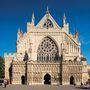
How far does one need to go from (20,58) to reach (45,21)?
11966mm

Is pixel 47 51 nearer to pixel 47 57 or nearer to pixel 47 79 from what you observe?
pixel 47 57

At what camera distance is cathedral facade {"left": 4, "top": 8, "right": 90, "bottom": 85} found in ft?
276

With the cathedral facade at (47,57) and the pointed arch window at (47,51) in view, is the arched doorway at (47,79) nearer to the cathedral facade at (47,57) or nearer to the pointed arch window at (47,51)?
the cathedral facade at (47,57)

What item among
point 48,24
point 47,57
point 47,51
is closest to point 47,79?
point 47,57

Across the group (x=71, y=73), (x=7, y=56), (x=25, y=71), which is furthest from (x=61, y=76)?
(x=7, y=56)

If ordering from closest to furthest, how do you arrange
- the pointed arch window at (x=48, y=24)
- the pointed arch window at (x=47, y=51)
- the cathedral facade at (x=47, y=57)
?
the cathedral facade at (x=47, y=57), the pointed arch window at (x=47, y=51), the pointed arch window at (x=48, y=24)

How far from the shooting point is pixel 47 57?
8819cm

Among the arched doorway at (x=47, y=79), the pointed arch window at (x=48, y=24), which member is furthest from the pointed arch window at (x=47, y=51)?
the arched doorway at (x=47, y=79)

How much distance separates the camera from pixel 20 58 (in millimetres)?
87438

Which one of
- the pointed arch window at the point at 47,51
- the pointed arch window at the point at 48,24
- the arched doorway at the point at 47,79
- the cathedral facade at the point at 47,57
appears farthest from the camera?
the pointed arch window at the point at 48,24

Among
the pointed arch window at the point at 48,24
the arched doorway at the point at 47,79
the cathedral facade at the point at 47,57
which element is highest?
the pointed arch window at the point at 48,24

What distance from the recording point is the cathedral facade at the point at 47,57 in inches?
3312

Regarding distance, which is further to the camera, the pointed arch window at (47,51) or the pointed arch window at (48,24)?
the pointed arch window at (48,24)

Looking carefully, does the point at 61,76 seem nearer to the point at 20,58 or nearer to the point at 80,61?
the point at 80,61
